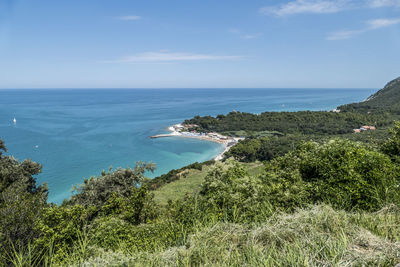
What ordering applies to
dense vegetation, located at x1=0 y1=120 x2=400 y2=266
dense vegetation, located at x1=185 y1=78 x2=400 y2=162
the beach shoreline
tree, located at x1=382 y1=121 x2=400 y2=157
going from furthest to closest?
dense vegetation, located at x1=185 y1=78 x2=400 y2=162 → the beach shoreline → tree, located at x1=382 y1=121 x2=400 y2=157 → dense vegetation, located at x1=0 y1=120 x2=400 y2=266

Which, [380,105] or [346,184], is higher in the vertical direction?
[380,105]

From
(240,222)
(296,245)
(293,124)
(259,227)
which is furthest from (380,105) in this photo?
Answer: (296,245)

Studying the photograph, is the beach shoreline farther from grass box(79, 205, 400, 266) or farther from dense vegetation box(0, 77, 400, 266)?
grass box(79, 205, 400, 266)

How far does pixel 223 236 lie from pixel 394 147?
8959mm

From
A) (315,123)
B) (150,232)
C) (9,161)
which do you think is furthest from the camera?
(315,123)

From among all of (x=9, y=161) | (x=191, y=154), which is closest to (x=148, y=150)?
(x=191, y=154)

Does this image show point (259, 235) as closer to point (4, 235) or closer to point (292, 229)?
point (292, 229)

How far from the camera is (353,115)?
66.1 metres

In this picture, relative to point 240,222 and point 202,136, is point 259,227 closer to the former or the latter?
point 240,222

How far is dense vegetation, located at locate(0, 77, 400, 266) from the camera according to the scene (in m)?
2.32

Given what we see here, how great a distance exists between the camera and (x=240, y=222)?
3.56 m

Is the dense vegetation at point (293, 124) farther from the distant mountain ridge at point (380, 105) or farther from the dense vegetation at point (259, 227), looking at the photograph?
the dense vegetation at point (259, 227)

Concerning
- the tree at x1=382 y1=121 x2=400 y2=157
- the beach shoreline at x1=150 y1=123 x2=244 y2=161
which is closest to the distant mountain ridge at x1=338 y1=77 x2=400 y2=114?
the beach shoreline at x1=150 y1=123 x2=244 y2=161

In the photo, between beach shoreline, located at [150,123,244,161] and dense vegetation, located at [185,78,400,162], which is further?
dense vegetation, located at [185,78,400,162]
